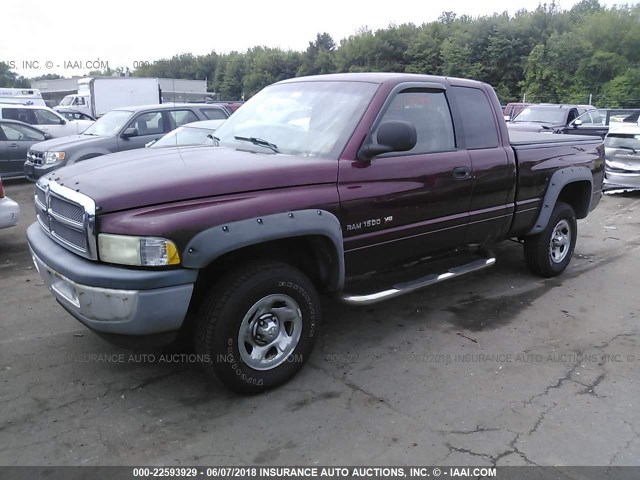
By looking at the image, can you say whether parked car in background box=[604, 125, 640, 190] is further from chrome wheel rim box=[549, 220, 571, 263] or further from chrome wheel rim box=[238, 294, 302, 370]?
chrome wheel rim box=[238, 294, 302, 370]

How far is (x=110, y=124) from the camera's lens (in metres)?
10.5

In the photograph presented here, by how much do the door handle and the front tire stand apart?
160 centimetres

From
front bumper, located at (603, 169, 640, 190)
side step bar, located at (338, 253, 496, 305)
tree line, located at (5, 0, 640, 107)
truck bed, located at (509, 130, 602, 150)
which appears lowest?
front bumper, located at (603, 169, 640, 190)

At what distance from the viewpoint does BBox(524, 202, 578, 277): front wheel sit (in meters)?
5.49

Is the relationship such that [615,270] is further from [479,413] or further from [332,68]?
[332,68]

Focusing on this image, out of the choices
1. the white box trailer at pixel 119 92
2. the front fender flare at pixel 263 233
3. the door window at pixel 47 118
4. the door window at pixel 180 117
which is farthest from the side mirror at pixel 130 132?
the white box trailer at pixel 119 92

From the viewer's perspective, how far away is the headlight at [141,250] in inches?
110

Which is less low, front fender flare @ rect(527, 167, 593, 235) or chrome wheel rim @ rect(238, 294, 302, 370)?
front fender flare @ rect(527, 167, 593, 235)

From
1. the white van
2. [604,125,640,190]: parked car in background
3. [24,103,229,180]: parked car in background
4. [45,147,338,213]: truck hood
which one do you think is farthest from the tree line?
[45,147,338,213]: truck hood

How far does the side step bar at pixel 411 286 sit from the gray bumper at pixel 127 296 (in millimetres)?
1250

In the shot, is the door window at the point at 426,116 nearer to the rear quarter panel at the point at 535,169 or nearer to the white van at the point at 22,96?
the rear quarter panel at the point at 535,169

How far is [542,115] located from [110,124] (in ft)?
38.1

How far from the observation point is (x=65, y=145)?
32.6 ft

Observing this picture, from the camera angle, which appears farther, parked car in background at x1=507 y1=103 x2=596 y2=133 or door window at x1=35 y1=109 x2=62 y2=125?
door window at x1=35 y1=109 x2=62 y2=125
